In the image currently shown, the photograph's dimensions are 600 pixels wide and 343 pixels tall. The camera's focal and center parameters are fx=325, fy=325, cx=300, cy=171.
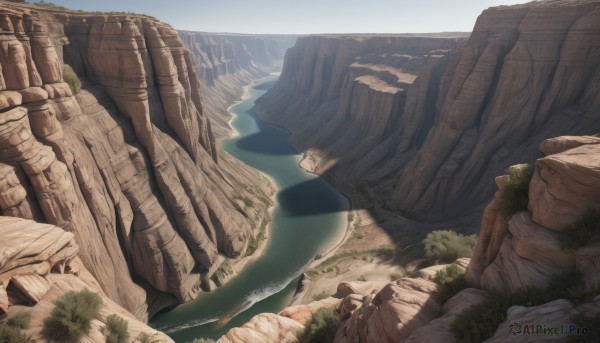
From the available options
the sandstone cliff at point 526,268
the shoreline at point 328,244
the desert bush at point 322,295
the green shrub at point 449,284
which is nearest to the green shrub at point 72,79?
the shoreline at point 328,244

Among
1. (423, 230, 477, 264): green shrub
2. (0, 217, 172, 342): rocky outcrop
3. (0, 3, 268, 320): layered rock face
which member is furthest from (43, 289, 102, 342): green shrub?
(423, 230, 477, 264): green shrub

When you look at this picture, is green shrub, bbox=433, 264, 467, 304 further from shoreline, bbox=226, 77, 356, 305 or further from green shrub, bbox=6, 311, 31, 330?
shoreline, bbox=226, 77, 356, 305

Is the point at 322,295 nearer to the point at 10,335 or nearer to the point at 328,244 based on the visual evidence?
the point at 328,244

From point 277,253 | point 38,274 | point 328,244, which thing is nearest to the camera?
point 38,274

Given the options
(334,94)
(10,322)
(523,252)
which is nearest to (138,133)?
(10,322)

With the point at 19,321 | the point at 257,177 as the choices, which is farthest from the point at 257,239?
the point at 19,321

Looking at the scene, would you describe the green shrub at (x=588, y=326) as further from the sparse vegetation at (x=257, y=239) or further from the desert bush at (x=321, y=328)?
the sparse vegetation at (x=257, y=239)

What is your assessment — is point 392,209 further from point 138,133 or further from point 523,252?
point 523,252
